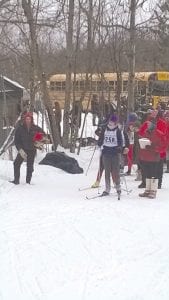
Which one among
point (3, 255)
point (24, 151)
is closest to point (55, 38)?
point (24, 151)

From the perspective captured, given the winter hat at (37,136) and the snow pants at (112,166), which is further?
the winter hat at (37,136)

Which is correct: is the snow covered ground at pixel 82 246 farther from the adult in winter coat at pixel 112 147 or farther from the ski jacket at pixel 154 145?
the ski jacket at pixel 154 145

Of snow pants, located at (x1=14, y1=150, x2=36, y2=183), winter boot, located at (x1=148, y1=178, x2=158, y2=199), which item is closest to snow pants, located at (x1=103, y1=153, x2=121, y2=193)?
winter boot, located at (x1=148, y1=178, x2=158, y2=199)

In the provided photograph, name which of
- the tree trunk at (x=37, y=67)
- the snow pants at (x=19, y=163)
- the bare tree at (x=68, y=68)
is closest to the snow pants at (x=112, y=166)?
the snow pants at (x=19, y=163)

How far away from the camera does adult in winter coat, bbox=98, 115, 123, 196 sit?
11.1 meters

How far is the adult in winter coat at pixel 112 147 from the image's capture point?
11.1 meters

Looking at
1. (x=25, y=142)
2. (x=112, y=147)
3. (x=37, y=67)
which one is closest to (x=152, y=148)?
(x=112, y=147)

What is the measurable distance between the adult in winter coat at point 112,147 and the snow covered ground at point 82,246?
19.7 inches

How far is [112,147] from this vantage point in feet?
36.5

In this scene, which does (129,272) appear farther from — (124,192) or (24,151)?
(24,151)

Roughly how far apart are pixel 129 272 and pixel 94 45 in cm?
1488

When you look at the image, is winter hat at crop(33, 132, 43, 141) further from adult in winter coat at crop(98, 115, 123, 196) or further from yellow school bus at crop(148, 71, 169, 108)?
yellow school bus at crop(148, 71, 169, 108)

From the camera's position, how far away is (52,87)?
147ft

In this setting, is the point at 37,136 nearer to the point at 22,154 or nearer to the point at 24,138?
the point at 24,138
